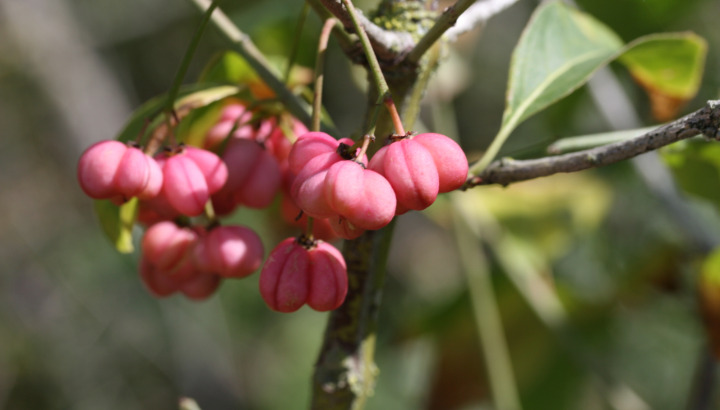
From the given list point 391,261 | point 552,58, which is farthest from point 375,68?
point 391,261

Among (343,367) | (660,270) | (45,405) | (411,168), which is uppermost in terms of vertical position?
(411,168)

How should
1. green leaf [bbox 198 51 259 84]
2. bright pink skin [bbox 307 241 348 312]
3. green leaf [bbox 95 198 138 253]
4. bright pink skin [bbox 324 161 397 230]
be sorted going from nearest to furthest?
bright pink skin [bbox 324 161 397 230], bright pink skin [bbox 307 241 348 312], green leaf [bbox 95 198 138 253], green leaf [bbox 198 51 259 84]

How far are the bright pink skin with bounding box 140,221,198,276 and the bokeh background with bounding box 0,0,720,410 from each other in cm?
23

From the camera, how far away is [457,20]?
0.67 metres

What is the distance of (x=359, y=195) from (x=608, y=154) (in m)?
0.23

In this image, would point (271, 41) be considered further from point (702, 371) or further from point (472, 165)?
point (702, 371)

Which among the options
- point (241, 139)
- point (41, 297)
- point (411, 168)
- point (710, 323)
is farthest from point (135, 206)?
point (41, 297)

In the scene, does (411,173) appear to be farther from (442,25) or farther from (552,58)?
(552,58)

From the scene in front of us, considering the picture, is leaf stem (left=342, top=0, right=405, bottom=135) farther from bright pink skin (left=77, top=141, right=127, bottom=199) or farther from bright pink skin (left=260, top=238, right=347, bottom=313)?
bright pink skin (left=77, top=141, right=127, bottom=199)

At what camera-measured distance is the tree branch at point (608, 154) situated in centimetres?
53

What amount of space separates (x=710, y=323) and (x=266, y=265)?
0.78m

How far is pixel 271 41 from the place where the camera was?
133 centimetres

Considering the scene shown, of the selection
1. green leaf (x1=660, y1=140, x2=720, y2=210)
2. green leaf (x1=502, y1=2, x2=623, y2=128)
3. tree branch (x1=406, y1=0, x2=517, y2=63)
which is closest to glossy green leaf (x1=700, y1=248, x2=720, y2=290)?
green leaf (x1=660, y1=140, x2=720, y2=210)

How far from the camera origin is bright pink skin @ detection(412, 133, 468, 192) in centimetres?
53
